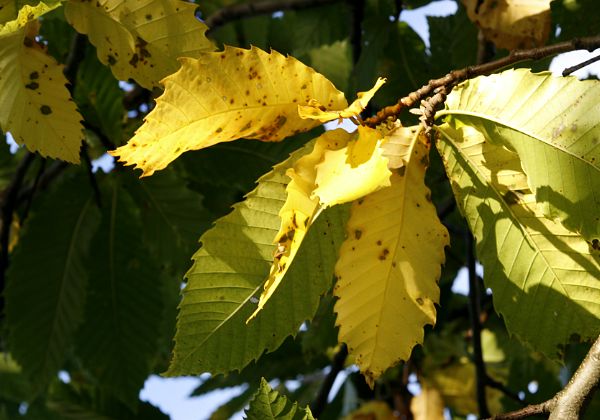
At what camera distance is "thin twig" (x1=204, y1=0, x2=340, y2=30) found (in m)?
2.00

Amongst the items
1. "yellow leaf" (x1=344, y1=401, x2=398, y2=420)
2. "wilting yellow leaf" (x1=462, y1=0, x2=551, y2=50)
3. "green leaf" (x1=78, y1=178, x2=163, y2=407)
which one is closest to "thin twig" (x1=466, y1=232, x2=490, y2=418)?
"yellow leaf" (x1=344, y1=401, x2=398, y2=420)

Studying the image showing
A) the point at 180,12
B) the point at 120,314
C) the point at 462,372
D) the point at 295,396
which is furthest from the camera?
the point at 295,396

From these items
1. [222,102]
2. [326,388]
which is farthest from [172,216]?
[222,102]

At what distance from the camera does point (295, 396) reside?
7.80 feet

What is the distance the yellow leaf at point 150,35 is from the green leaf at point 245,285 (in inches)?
8.3

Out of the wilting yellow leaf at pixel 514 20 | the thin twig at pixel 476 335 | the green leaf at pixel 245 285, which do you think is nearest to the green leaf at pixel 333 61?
the thin twig at pixel 476 335

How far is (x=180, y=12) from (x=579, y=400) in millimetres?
637

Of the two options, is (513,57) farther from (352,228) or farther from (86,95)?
(86,95)

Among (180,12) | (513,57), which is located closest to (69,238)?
(180,12)

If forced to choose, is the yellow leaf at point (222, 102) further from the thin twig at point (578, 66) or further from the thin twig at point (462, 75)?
the thin twig at point (578, 66)

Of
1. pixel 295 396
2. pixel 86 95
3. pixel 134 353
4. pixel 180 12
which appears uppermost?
pixel 180 12

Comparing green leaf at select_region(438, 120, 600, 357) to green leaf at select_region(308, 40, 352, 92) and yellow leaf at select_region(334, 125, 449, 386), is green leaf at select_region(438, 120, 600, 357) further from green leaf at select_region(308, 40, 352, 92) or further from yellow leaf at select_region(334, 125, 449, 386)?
green leaf at select_region(308, 40, 352, 92)

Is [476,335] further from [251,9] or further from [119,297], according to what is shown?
[251,9]

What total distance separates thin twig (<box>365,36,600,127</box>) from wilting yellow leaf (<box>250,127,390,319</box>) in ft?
0.17
